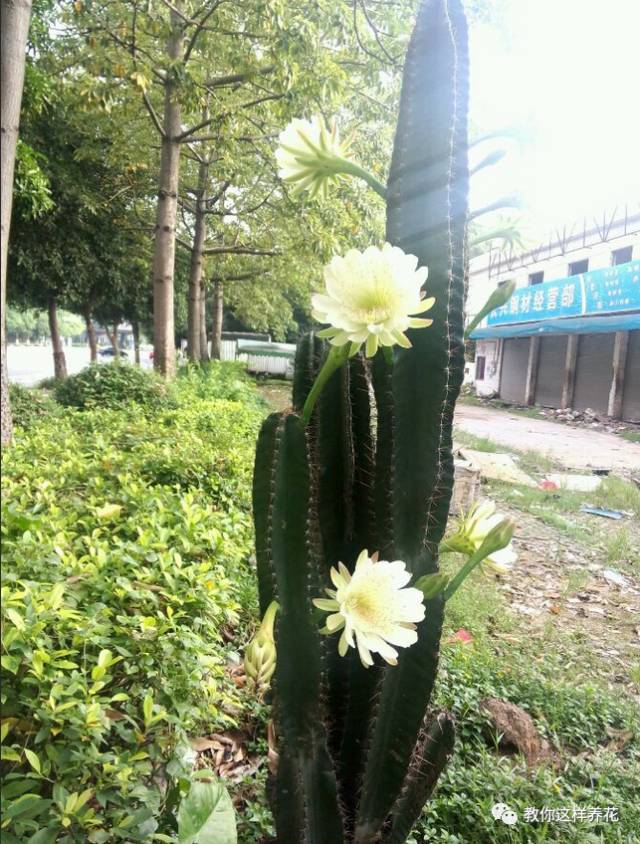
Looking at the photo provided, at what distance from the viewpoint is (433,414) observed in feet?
2.46

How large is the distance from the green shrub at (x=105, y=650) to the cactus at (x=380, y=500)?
0.80 ft

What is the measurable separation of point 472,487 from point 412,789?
2.59m

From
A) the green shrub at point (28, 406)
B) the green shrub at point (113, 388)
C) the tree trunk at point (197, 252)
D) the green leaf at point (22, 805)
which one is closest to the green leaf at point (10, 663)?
the green leaf at point (22, 805)

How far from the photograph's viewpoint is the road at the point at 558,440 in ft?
15.6

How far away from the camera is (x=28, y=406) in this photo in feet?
12.3

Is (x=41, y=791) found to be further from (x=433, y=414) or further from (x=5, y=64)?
(x=5, y=64)

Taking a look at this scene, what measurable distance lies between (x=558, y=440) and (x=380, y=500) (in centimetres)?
552

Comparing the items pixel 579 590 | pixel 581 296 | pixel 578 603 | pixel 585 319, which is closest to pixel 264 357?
pixel 581 296

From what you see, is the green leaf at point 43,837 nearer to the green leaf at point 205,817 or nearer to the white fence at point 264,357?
the green leaf at point 205,817

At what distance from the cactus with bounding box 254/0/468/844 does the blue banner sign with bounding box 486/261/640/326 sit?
3.18 m

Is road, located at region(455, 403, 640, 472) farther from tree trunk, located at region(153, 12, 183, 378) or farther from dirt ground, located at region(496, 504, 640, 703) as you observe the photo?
tree trunk, located at region(153, 12, 183, 378)

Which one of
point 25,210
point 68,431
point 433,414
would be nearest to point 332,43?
point 25,210

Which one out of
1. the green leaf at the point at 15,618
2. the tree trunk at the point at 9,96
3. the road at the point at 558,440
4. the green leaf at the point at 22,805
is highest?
the tree trunk at the point at 9,96

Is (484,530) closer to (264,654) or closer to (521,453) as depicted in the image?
(264,654)
